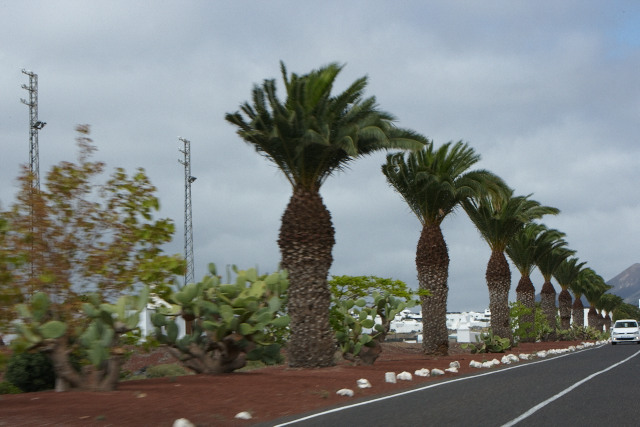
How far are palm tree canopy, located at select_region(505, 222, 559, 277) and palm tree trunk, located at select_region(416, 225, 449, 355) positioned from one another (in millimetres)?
20789

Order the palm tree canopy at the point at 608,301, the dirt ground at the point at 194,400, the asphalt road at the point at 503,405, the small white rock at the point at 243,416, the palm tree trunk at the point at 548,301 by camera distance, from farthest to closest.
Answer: the palm tree canopy at the point at 608,301, the palm tree trunk at the point at 548,301, the small white rock at the point at 243,416, the dirt ground at the point at 194,400, the asphalt road at the point at 503,405

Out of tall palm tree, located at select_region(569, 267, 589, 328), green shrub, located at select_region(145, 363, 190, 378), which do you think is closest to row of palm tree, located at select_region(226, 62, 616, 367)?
green shrub, located at select_region(145, 363, 190, 378)

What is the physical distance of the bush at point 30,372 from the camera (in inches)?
657

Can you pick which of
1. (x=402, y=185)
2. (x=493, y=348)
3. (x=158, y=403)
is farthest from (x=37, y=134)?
(x=158, y=403)

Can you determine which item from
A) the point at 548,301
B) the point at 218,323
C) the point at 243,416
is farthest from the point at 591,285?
the point at 243,416

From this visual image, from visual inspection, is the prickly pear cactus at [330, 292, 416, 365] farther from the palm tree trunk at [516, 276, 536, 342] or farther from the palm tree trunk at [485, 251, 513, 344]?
the palm tree trunk at [516, 276, 536, 342]

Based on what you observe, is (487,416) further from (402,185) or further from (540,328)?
(540,328)

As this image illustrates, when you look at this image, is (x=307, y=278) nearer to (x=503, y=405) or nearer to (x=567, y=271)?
(x=503, y=405)

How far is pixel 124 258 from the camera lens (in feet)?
52.2

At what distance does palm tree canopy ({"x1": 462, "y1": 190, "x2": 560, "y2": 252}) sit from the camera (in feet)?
129

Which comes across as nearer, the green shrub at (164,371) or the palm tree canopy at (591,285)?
the green shrub at (164,371)

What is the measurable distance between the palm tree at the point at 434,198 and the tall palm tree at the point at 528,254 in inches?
804

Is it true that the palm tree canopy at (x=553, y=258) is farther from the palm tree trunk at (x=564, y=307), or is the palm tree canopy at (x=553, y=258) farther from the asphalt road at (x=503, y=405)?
the asphalt road at (x=503, y=405)

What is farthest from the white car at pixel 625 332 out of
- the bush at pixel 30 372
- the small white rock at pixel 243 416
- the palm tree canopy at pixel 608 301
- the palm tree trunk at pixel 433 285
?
the small white rock at pixel 243 416
